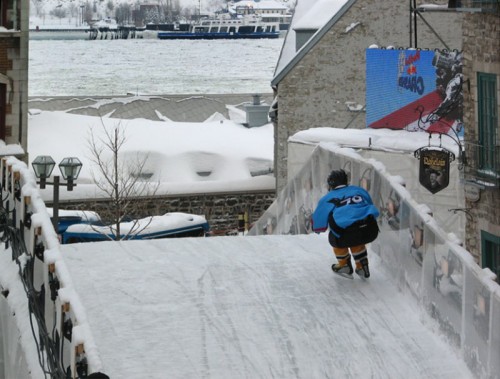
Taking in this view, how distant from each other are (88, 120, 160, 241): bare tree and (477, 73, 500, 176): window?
13.9 metres

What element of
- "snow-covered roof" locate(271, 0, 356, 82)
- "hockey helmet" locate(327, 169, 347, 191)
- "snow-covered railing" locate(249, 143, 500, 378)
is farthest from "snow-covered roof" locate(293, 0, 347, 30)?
"hockey helmet" locate(327, 169, 347, 191)

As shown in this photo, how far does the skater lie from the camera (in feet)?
37.5

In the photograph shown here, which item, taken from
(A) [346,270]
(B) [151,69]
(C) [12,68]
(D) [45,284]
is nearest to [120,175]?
(C) [12,68]

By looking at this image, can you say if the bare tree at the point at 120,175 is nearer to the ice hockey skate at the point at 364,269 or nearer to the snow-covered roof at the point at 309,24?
the snow-covered roof at the point at 309,24

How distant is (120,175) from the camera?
41438 mm

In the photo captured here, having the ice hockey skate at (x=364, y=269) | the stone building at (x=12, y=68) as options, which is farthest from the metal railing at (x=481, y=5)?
the stone building at (x=12, y=68)

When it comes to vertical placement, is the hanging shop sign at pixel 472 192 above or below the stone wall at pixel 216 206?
above

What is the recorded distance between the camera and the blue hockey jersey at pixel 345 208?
11.4 metres

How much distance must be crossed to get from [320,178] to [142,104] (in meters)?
42.3

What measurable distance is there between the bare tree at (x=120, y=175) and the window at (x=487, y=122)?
13902 millimetres

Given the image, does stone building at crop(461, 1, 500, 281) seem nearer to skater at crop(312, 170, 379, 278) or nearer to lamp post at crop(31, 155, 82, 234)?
skater at crop(312, 170, 379, 278)

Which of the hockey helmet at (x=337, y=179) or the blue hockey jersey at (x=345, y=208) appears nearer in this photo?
the blue hockey jersey at (x=345, y=208)

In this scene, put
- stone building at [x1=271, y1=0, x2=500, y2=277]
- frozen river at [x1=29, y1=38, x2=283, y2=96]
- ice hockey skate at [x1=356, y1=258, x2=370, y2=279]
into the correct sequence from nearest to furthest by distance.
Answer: ice hockey skate at [x1=356, y1=258, x2=370, y2=279], stone building at [x1=271, y1=0, x2=500, y2=277], frozen river at [x1=29, y1=38, x2=283, y2=96]

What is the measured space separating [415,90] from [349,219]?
1465cm
